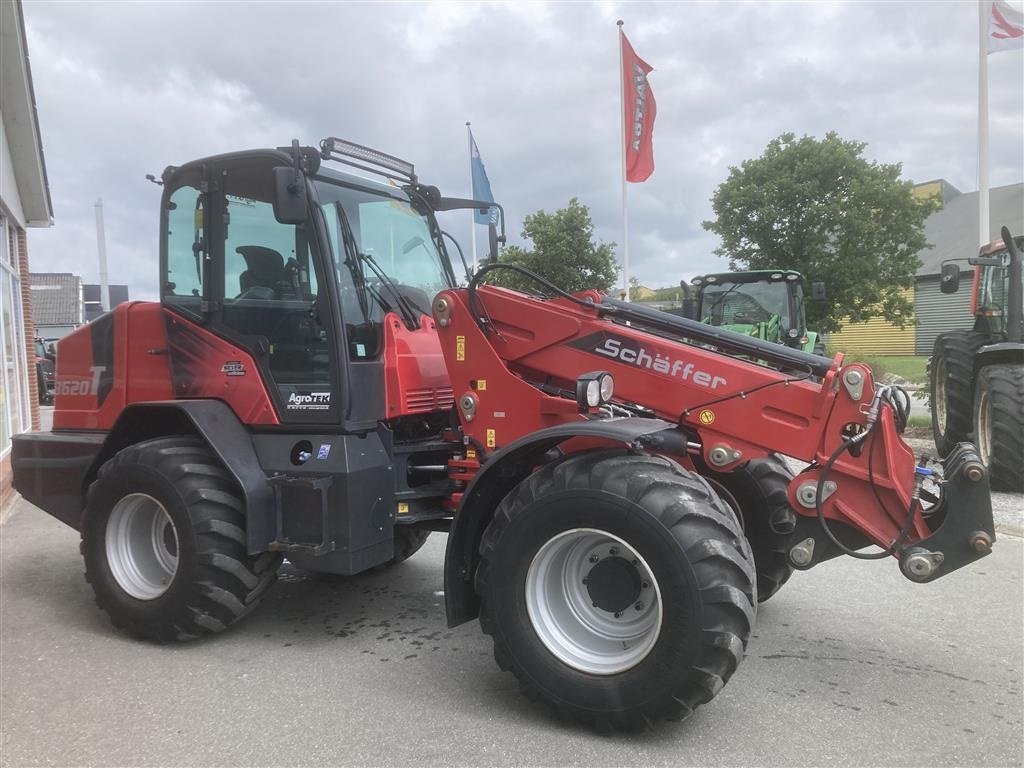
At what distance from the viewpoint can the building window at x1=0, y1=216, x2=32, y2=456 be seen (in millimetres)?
9695

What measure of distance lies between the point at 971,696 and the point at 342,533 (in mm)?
3092

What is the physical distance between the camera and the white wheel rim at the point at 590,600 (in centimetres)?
320

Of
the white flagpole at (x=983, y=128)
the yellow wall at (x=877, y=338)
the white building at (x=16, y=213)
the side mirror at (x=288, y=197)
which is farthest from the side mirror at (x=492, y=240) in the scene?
the yellow wall at (x=877, y=338)

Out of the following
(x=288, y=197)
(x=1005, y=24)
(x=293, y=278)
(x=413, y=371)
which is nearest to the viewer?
(x=288, y=197)

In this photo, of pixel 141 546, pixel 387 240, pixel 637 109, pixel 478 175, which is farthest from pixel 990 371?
pixel 478 175

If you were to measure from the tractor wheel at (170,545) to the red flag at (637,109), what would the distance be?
12.9m

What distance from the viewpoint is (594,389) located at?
341 centimetres

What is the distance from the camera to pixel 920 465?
137 inches

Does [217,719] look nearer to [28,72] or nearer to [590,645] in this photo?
[590,645]

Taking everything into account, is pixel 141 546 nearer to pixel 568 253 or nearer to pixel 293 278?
pixel 293 278

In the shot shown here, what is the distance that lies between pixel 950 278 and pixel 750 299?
3.85 m

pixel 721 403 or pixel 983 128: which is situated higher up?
pixel 983 128

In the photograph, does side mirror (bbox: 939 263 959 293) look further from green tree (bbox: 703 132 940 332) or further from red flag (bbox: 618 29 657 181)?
green tree (bbox: 703 132 940 332)

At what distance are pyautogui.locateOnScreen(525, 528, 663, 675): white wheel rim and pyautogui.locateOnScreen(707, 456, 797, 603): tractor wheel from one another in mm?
933
